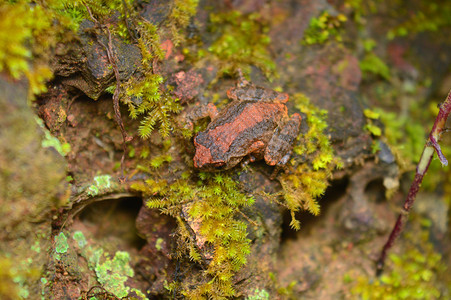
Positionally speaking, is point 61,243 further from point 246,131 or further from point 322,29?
point 322,29

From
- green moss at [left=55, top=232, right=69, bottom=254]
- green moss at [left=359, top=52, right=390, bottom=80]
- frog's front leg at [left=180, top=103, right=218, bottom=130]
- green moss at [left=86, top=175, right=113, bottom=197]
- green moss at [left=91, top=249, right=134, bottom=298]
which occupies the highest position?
green moss at [left=359, top=52, right=390, bottom=80]

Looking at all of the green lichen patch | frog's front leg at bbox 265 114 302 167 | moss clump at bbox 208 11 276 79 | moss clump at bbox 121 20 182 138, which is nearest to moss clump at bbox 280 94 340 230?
frog's front leg at bbox 265 114 302 167

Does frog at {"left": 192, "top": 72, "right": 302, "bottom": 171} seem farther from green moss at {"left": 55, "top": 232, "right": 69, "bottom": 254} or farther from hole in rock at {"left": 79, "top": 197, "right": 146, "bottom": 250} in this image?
green moss at {"left": 55, "top": 232, "right": 69, "bottom": 254}

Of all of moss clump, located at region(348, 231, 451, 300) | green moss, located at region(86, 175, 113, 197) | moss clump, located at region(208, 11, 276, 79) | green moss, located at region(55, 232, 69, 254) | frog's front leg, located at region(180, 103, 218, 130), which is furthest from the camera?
moss clump, located at region(348, 231, 451, 300)

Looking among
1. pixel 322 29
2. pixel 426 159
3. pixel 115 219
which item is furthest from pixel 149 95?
pixel 426 159

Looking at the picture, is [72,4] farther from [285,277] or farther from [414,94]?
[414,94]

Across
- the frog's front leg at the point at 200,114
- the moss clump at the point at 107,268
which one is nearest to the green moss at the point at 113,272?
the moss clump at the point at 107,268
